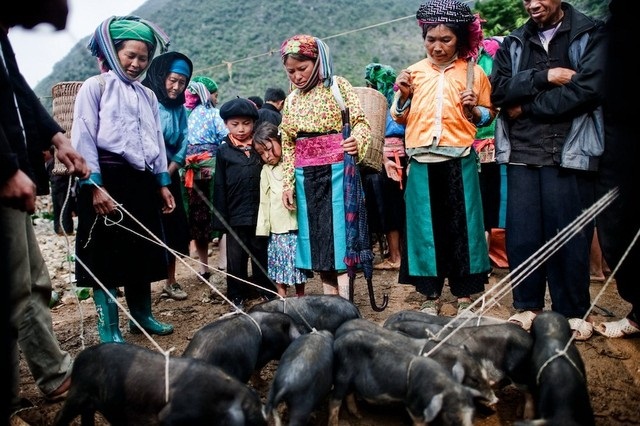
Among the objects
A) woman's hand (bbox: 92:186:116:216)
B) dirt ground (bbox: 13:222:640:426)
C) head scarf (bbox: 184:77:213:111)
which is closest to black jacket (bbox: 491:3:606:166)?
dirt ground (bbox: 13:222:640:426)

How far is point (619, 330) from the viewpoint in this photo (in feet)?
12.1

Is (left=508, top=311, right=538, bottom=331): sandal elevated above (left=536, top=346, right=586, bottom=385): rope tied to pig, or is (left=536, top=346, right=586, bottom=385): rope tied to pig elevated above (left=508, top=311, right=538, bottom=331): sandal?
(left=536, top=346, right=586, bottom=385): rope tied to pig

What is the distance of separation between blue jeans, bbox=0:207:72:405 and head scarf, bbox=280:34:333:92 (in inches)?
95.6

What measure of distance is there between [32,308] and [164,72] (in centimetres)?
316

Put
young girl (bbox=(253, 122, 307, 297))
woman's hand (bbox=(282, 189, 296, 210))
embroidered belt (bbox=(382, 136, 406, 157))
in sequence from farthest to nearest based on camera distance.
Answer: embroidered belt (bbox=(382, 136, 406, 157)), young girl (bbox=(253, 122, 307, 297)), woman's hand (bbox=(282, 189, 296, 210))

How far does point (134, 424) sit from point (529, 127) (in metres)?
3.34

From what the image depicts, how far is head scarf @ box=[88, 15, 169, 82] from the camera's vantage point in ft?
12.3

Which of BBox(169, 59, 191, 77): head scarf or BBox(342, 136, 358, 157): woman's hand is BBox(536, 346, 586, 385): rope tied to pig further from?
BBox(169, 59, 191, 77): head scarf

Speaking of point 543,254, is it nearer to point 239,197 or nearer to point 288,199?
point 288,199

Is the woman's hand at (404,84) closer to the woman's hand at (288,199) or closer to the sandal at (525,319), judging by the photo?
the woman's hand at (288,199)

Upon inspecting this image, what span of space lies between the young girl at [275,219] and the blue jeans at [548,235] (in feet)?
6.34

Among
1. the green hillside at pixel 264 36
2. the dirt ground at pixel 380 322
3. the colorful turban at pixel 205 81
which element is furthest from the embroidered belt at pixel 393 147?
the green hillside at pixel 264 36

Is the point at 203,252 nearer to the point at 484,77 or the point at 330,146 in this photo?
the point at 330,146

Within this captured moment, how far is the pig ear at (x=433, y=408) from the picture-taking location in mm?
2328
